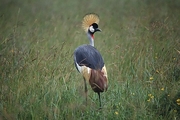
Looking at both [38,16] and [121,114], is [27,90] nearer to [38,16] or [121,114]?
[121,114]

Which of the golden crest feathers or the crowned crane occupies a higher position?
the golden crest feathers

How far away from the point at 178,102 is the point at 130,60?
1616 millimetres

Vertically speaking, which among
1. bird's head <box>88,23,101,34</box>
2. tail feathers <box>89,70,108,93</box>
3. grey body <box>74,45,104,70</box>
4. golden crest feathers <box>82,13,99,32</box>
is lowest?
tail feathers <box>89,70,108,93</box>

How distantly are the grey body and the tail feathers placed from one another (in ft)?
0.41

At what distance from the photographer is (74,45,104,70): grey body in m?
3.78

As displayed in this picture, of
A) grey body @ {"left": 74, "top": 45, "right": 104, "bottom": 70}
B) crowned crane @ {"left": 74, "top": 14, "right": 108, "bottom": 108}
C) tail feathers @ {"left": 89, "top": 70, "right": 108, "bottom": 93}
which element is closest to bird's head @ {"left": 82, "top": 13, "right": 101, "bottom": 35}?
crowned crane @ {"left": 74, "top": 14, "right": 108, "bottom": 108}

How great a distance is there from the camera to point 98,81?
3463mm

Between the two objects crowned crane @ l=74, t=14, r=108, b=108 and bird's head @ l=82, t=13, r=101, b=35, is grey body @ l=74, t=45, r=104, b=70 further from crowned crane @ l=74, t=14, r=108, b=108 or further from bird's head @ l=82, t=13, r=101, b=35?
bird's head @ l=82, t=13, r=101, b=35

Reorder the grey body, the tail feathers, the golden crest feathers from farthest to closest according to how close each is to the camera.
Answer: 1. the golden crest feathers
2. the grey body
3. the tail feathers

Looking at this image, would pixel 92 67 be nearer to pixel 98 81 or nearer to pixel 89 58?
pixel 89 58

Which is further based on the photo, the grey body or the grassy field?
the grey body

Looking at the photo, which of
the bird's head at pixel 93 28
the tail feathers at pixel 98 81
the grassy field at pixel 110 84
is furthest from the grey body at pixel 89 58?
the bird's head at pixel 93 28

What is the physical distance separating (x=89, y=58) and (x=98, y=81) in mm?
495

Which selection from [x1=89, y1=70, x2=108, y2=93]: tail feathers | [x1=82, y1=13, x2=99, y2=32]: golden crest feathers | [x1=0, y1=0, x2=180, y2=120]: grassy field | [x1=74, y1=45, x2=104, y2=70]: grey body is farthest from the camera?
[x1=82, y1=13, x2=99, y2=32]: golden crest feathers
